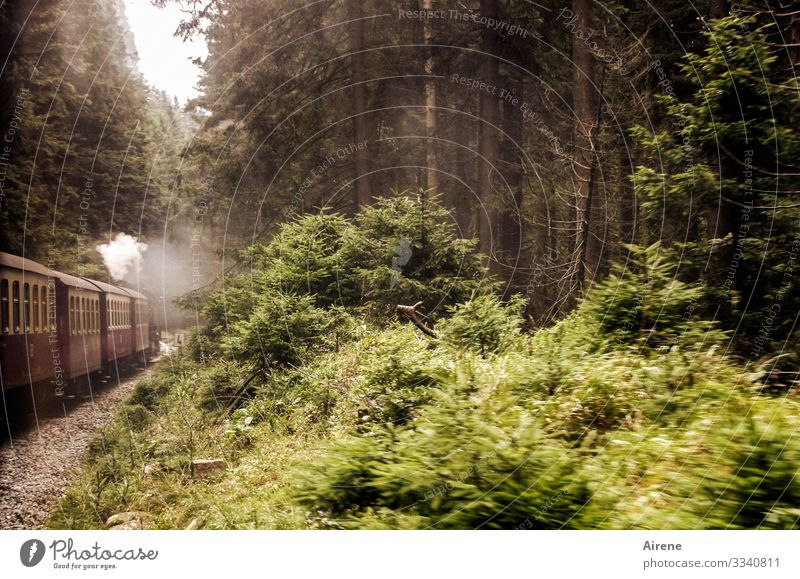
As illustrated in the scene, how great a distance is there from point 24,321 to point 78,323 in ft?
6.77

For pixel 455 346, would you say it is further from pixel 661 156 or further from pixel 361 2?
pixel 361 2

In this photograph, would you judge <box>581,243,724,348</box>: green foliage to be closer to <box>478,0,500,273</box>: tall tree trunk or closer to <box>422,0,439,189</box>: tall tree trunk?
<box>422,0,439,189</box>: tall tree trunk

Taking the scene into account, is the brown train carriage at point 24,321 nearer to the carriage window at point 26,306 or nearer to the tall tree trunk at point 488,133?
the carriage window at point 26,306

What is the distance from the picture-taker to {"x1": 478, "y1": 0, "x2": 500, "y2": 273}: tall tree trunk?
12.1 m

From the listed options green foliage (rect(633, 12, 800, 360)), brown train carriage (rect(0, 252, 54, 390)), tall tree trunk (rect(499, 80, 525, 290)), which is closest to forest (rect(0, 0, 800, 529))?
green foliage (rect(633, 12, 800, 360))

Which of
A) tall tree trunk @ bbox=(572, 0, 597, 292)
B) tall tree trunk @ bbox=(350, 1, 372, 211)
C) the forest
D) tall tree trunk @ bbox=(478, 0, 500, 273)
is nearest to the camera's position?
the forest

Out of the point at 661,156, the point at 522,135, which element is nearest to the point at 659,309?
the point at 661,156

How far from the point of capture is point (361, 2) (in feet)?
34.8

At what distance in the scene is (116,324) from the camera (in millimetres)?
9844

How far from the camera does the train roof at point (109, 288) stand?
6918 millimetres

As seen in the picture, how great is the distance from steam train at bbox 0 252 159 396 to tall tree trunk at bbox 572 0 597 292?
8105mm

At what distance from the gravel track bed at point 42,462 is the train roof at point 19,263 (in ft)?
5.87

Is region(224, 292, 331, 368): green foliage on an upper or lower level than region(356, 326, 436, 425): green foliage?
upper

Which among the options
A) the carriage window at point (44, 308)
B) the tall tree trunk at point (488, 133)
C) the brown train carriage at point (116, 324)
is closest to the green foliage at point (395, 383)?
the carriage window at point (44, 308)
